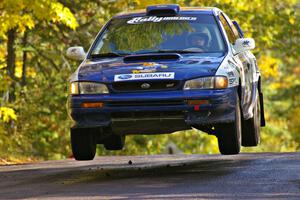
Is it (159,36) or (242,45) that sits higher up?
(159,36)

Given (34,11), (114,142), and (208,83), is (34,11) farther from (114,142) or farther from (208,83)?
(208,83)

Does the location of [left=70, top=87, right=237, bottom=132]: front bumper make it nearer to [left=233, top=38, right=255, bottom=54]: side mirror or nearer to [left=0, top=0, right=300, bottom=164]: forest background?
[left=233, top=38, right=255, bottom=54]: side mirror

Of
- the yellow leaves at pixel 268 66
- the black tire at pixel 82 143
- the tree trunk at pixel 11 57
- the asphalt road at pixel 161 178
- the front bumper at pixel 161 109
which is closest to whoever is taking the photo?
the asphalt road at pixel 161 178

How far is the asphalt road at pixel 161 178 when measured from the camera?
9328mm

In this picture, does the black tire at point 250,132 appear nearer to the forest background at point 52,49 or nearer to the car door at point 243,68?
the car door at point 243,68

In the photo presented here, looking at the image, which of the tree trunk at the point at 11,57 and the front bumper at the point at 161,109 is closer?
the front bumper at the point at 161,109

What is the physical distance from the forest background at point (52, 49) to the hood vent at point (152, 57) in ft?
18.2

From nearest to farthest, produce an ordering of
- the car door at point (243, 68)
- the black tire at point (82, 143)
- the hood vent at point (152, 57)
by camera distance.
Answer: the hood vent at point (152, 57) < the black tire at point (82, 143) < the car door at point (243, 68)

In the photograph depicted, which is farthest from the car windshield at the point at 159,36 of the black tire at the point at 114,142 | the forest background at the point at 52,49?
the forest background at the point at 52,49

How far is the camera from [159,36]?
1237 centimetres

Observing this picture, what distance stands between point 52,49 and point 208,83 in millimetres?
13653

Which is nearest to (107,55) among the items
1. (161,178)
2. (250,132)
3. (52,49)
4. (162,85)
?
(162,85)

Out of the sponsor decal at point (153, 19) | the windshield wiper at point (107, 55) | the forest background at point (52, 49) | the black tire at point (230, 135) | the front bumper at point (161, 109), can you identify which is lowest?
the forest background at point (52, 49)

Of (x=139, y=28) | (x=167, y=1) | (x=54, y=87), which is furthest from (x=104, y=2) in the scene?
(x=139, y=28)
